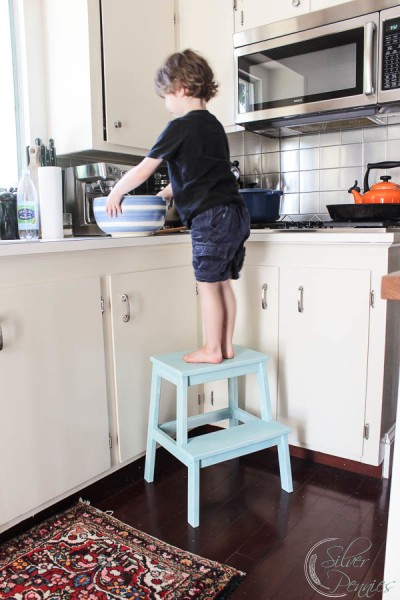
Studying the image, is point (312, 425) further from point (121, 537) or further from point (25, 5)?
point (25, 5)

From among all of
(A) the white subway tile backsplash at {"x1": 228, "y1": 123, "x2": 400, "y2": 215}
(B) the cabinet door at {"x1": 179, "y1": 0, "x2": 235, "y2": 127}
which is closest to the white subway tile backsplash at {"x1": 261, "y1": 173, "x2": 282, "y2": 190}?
(A) the white subway tile backsplash at {"x1": 228, "y1": 123, "x2": 400, "y2": 215}

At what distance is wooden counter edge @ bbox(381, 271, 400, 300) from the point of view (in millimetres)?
745

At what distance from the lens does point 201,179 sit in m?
1.63

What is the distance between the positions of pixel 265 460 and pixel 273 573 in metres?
0.69

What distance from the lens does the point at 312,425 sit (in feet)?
6.46

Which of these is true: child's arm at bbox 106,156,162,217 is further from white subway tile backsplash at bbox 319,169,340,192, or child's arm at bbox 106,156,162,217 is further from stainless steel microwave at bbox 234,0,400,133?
white subway tile backsplash at bbox 319,169,340,192

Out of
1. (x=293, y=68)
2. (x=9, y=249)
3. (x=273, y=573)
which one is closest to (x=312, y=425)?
(x=273, y=573)

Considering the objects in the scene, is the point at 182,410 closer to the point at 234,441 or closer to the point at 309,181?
the point at 234,441

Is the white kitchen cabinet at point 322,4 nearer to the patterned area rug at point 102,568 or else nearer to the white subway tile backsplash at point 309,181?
the white subway tile backsplash at point 309,181

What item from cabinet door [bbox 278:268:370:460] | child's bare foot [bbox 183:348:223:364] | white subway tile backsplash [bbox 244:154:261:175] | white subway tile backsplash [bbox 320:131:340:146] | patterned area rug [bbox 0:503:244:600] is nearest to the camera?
patterned area rug [bbox 0:503:244:600]

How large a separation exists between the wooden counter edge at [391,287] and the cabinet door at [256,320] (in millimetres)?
1229

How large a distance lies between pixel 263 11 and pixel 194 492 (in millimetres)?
1937

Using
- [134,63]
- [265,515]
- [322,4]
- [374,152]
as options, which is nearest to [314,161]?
[374,152]

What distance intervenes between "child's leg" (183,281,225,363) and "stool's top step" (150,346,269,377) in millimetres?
27
